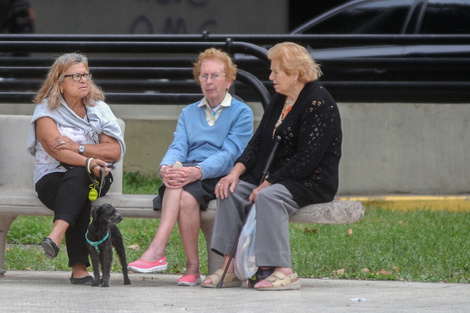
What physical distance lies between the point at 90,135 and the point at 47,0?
4.93m

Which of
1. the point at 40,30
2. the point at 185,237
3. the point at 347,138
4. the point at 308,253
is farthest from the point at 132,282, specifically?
the point at 40,30

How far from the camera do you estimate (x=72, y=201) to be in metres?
5.54

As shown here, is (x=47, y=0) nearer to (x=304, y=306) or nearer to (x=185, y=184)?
(x=185, y=184)

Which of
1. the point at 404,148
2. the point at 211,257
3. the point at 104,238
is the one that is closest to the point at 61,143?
the point at 104,238

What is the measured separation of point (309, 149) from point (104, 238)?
127 centimetres

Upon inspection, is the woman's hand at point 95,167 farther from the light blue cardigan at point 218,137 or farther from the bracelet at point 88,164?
the light blue cardigan at point 218,137

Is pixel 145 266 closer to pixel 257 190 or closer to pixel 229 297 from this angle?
pixel 229 297

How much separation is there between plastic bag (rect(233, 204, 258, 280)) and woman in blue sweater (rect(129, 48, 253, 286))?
0.30 meters

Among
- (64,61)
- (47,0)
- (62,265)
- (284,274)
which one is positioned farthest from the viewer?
(47,0)

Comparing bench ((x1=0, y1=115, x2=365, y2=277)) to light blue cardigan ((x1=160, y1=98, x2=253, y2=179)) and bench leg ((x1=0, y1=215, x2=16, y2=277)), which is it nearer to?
bench leg ((x1=0, y1=215, x2=16, y2=277))

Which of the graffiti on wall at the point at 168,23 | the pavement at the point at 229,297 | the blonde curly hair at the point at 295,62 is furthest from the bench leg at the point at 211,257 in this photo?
the graffiti on wall at the point at 168,23

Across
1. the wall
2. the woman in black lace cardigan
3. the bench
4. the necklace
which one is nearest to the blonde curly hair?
the woman in black lace cardigan

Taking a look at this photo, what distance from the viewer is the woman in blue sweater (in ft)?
18.5

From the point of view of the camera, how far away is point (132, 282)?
19.6 ft
